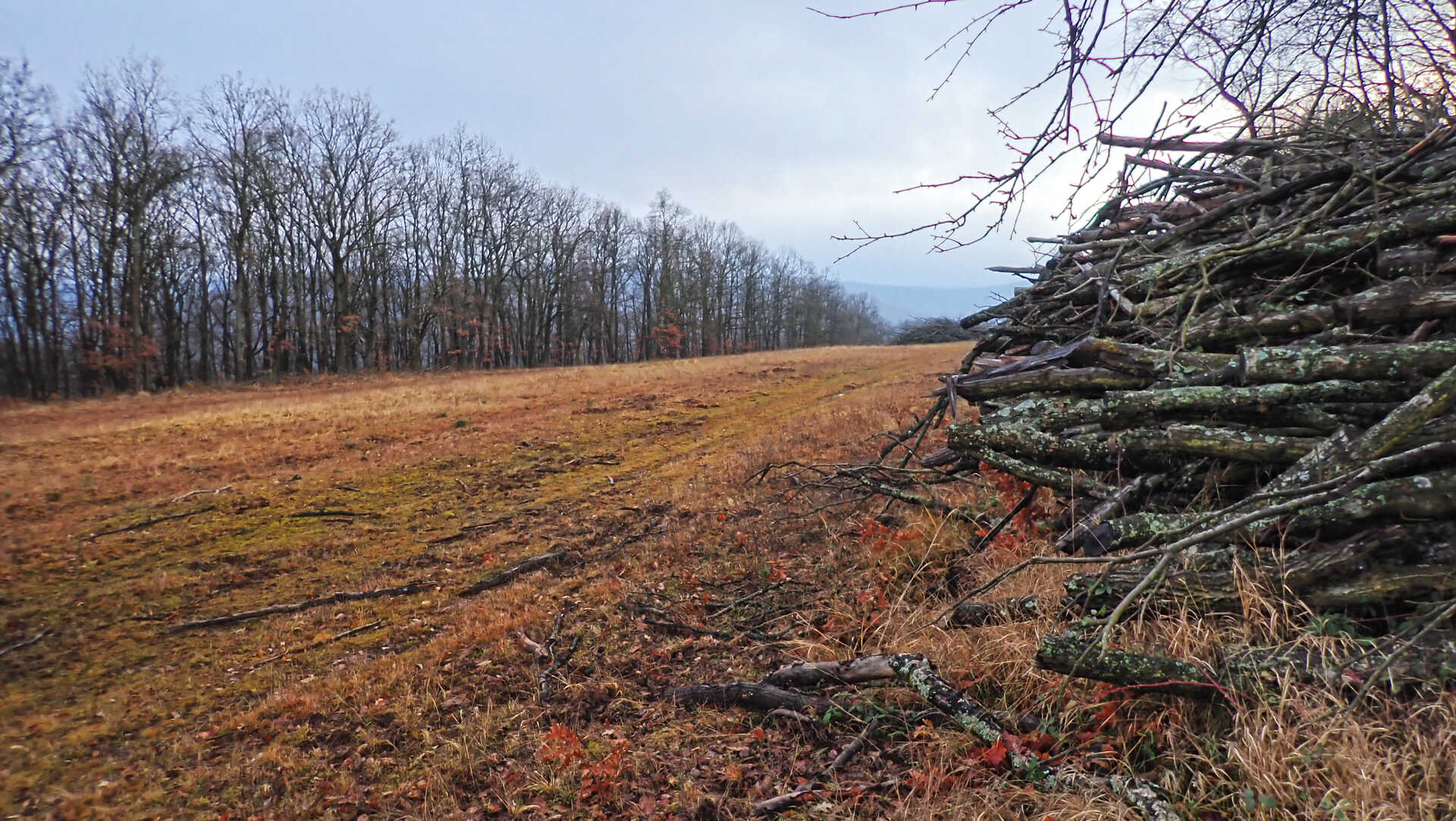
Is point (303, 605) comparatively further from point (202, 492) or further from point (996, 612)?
point (996, 612)

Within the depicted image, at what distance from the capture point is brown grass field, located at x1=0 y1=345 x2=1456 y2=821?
2449 mm

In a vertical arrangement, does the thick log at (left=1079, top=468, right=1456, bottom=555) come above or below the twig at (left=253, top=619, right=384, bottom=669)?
above

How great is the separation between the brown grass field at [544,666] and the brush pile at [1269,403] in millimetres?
299

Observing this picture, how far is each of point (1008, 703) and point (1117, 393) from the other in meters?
2.07

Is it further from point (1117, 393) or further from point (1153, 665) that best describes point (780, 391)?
point (1153, 665)

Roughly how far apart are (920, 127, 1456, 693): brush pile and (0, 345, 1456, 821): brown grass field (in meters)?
0.30

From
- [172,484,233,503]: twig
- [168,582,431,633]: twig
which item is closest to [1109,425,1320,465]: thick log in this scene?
[168,582,431,633]: twig

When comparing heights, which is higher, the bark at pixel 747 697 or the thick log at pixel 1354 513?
the thick log at pixel 1354 513

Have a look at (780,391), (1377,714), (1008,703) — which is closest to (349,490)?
(1008,703)

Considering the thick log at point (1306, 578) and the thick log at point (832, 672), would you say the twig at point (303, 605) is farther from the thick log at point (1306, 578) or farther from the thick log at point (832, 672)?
the thick log at point (1306, 578)

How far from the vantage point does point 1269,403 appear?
3330mm

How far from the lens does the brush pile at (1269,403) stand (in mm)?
2461

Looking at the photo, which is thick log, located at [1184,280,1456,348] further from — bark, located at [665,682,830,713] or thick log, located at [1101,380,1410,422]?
bark, located at [665,682,830,713]

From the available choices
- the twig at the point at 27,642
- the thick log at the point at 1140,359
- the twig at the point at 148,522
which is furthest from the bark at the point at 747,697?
the twig at the point at 148,522
